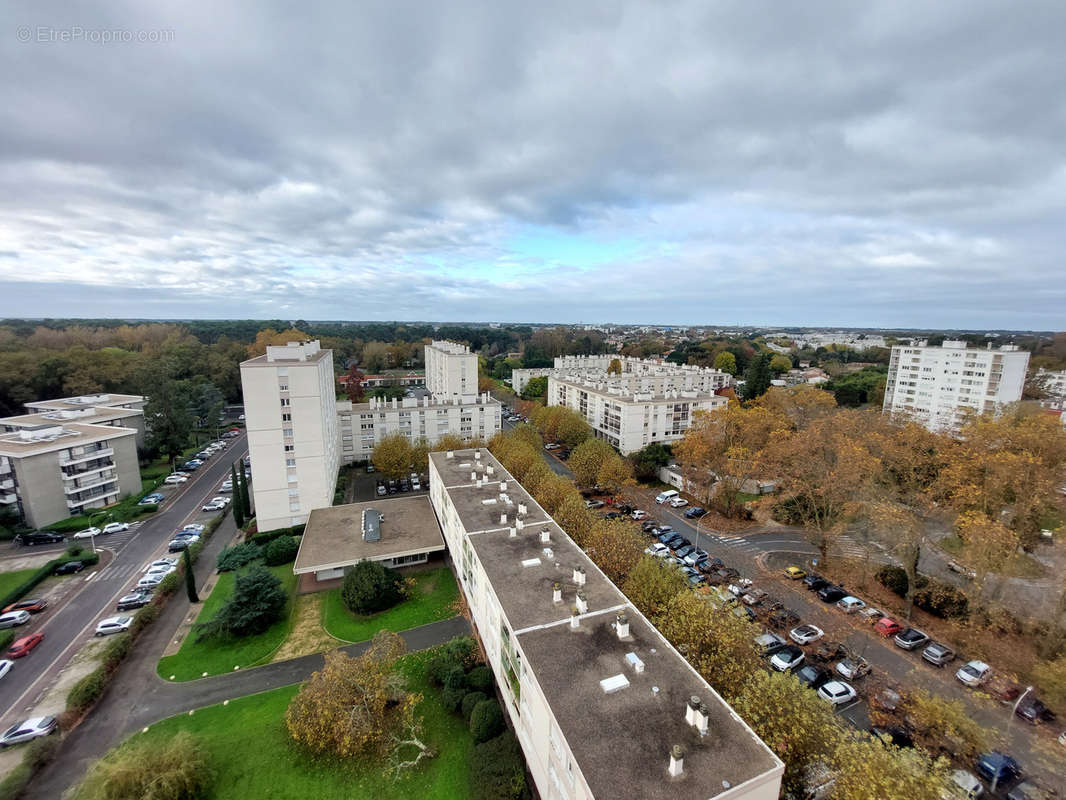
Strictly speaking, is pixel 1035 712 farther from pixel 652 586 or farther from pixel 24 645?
pixel 24 645

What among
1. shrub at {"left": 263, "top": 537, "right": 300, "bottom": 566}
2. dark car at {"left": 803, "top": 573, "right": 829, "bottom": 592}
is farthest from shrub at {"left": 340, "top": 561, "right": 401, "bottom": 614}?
dark car at {"left": 803, "top": 573, "right": 829, "bottom": 592}

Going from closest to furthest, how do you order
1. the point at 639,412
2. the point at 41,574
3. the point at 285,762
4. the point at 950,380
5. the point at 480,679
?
the point at 285,762
the point at 480,679
the point at 41,574
the point at 639,412
the point at 950,380

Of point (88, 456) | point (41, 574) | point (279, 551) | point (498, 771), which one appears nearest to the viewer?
point (498, 771)

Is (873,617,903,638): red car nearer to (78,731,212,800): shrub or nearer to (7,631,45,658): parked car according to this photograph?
(78,731,212,800): shrub

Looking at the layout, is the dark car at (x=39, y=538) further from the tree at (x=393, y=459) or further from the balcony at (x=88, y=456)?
the tree at (x=393, y=459)

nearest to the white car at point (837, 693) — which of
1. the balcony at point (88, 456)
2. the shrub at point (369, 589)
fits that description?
the shrub at point (369, 589)

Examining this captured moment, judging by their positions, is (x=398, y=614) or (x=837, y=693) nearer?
(x=837, y=693)

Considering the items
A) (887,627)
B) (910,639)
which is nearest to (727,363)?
(887,627)

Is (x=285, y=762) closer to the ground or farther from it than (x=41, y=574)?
closer to the ground
